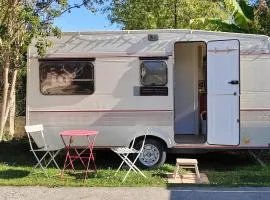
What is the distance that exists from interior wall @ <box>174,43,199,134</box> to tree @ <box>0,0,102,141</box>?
2.40 m

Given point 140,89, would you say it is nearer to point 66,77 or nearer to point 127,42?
point 127,42

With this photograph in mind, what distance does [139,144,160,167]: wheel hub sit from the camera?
10852 millimetres

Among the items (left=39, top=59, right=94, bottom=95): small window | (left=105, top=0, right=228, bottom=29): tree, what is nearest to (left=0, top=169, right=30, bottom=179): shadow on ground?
(left=39, top=59, right=94, bottom=95): small window

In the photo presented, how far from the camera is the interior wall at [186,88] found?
12312 millimetres

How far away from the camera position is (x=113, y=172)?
33.7 ft

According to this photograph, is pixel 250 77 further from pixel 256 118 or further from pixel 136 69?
pixel 136 69

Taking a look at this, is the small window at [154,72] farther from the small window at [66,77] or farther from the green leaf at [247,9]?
the green leaf at [247,9]

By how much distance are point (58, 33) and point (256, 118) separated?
4301 mm

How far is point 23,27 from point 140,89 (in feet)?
9.22

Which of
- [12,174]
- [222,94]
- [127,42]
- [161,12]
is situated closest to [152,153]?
[222,94]

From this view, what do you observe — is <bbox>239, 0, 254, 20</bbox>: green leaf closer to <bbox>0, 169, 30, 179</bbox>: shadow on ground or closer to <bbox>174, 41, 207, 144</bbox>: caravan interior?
<bbox>174, 41, 207, 144</bbox>: caravan interior

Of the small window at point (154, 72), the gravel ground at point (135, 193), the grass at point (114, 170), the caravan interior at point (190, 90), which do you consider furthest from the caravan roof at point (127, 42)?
the gravel ground at point (135, 193)

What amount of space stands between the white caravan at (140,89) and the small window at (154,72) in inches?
0.8

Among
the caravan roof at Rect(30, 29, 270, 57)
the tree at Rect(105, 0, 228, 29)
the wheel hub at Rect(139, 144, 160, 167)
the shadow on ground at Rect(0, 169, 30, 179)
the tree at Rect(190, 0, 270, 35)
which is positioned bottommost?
the shadow on ground at Rect(0, 169, 30, 179)
